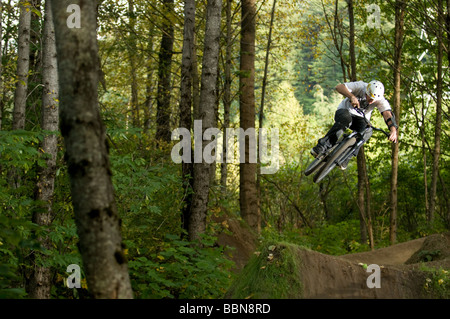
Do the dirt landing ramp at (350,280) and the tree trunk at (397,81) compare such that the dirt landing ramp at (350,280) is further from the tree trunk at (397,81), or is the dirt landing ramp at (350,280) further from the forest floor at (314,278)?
the tree trunk at (397,81)

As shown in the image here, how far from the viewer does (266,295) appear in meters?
5.81

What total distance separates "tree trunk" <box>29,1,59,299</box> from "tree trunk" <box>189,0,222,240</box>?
2.50 meters

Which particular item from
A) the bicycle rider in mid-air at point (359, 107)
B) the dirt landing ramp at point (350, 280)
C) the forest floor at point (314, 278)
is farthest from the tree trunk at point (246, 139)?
the dirt landing ramp at point (350, 280)

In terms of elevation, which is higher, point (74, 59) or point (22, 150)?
point (74, 59)

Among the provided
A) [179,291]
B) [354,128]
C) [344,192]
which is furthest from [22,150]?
[344,192]

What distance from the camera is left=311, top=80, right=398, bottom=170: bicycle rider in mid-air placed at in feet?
28.3

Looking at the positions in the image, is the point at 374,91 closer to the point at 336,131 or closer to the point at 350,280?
the point at 336,131

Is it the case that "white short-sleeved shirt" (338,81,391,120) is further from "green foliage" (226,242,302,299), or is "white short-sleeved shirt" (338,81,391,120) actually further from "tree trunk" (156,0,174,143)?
"tree trunk" (156,0,174,143)

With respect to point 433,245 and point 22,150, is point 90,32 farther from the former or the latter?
point 433,245

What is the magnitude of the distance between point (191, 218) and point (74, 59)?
6203 mm

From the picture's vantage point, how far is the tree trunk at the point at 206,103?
9.30 metres

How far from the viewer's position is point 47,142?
25.9 feet

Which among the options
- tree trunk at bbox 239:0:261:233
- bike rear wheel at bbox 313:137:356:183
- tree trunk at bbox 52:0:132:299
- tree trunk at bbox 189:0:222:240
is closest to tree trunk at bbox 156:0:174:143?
tree trunk at bbox 239:0:261:233

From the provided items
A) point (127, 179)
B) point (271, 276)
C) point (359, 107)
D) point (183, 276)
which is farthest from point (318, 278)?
point (359, 107)
